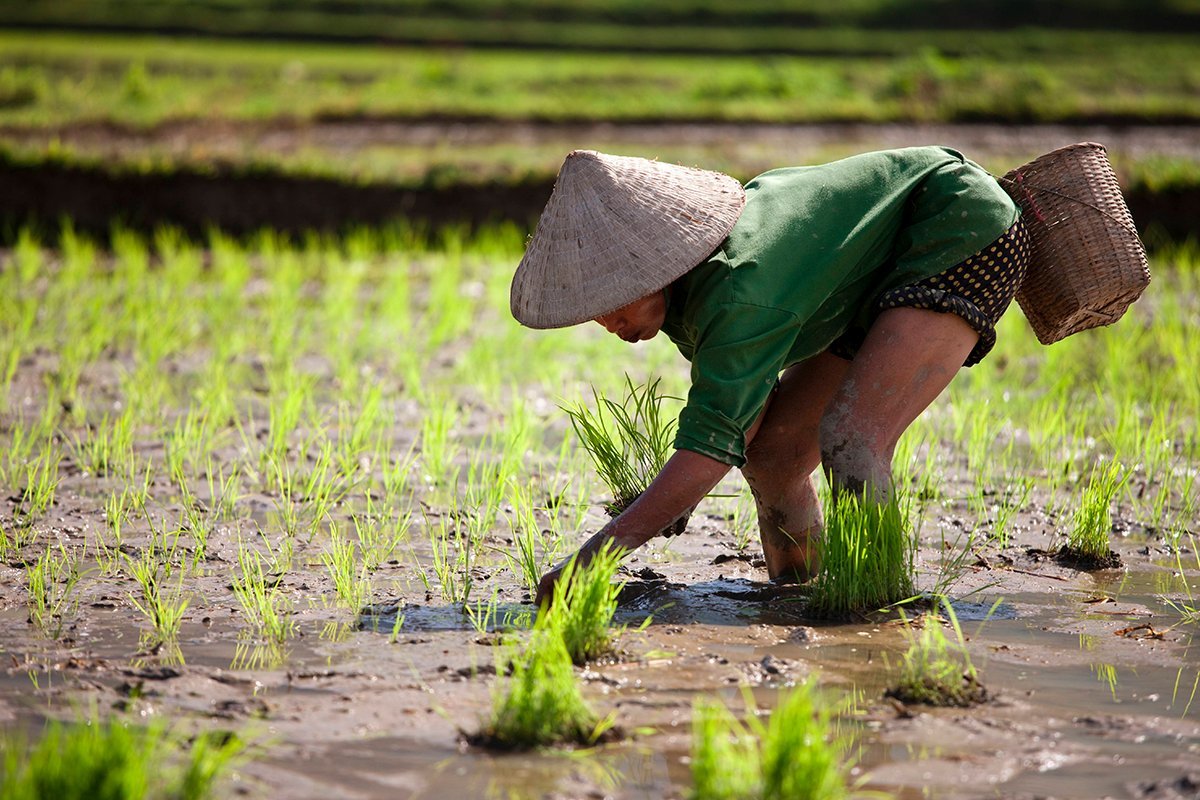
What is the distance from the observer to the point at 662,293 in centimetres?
261

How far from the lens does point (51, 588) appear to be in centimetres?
286

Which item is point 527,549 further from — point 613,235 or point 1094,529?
point 1094,529

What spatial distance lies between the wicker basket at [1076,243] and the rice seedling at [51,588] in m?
2.21

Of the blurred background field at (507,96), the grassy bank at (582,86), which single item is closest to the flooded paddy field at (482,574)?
the blurred background field at (507,96)

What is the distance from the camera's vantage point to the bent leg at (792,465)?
2984 millimetres

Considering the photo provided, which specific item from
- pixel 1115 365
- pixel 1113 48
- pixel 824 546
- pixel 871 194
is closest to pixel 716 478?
pixel 824 546

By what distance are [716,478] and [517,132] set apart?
969 centimetres

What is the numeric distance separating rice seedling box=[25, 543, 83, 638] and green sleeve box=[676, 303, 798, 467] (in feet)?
4.37

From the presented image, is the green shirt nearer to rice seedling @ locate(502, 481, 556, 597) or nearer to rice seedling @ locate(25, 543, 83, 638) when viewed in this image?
rice seedling @ locate(502, 481, 556, 597)

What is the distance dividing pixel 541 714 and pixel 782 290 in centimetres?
92

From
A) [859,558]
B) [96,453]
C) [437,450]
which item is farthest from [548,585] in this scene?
[96,453]

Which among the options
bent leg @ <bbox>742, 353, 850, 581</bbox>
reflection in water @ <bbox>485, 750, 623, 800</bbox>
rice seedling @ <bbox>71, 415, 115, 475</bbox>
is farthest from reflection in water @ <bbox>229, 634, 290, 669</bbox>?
rice seedling @ <bbox>71, 415, 115, 475</bbox>

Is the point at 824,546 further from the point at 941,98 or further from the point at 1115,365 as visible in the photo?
the point at 941,98

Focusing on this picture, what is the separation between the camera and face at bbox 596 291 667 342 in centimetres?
259
